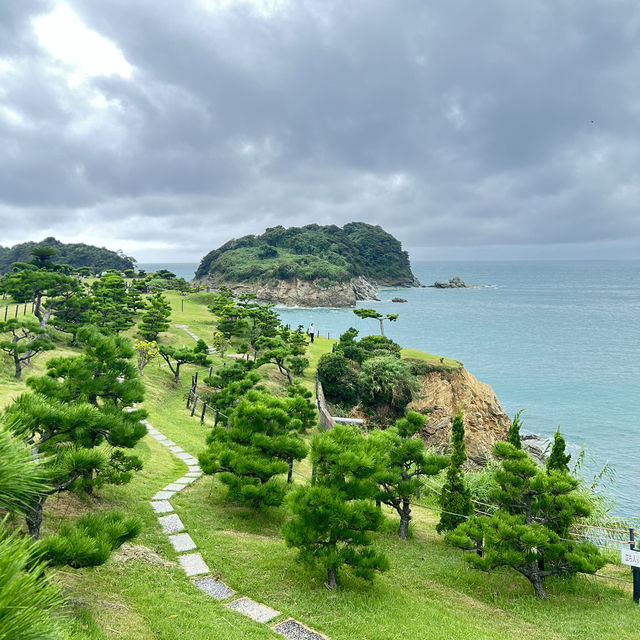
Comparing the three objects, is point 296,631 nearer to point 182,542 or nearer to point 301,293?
point 182,542

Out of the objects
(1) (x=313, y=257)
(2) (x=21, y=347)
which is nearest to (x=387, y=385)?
(2) (x=21, y=347)

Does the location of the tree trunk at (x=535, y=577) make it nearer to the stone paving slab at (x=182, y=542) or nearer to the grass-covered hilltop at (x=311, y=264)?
the stone paving slab at (x=182, y=542)

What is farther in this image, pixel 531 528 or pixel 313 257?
pixel 313 257

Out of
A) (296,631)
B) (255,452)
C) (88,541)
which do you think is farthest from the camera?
(255,452)

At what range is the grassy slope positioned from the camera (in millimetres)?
5598

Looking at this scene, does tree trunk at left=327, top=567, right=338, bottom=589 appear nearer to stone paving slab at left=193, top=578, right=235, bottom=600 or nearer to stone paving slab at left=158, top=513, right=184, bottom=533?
stone paving slab at left=193, top=578, right=235, bottom=600

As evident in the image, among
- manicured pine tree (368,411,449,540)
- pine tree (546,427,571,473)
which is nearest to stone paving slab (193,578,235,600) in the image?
manicured pine tree (368,411,449,540)

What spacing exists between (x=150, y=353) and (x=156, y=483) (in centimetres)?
1415

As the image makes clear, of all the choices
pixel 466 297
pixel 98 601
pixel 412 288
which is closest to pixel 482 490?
pixel 98 601

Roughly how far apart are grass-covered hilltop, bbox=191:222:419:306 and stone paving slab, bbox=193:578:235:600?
3352 inches

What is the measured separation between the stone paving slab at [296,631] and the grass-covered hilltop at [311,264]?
282 feet

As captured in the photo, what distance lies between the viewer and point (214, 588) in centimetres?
663

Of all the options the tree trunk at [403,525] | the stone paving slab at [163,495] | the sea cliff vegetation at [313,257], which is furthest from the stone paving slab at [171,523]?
the sea cliff vegetation at [313,257]

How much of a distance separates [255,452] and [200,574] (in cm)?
296
